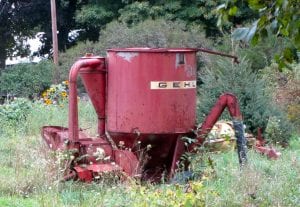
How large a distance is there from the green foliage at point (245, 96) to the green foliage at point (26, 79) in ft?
49.9

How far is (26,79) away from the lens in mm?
30000

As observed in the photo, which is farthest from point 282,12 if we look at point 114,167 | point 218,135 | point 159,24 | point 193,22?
point 193,22

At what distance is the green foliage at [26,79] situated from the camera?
28594 mm

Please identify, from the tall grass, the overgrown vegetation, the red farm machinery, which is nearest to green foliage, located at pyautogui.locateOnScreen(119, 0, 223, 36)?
the overgrown vegetation

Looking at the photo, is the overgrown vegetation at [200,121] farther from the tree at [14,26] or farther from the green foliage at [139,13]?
the tree at [14,26]

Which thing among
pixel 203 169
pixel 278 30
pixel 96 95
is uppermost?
pixel 278 30

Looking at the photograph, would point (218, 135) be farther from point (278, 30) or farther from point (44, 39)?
point (44, 39)

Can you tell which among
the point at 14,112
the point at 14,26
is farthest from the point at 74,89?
the point at 14,26

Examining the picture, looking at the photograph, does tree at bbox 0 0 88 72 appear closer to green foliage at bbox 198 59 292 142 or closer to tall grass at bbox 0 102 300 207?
green foliage at bbox 198 59 292 142

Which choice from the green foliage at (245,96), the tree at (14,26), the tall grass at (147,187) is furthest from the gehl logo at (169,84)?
the tree at (14,26)

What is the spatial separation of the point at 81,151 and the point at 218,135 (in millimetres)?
2704

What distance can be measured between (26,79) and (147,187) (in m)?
23.2

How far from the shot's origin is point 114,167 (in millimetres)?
8102

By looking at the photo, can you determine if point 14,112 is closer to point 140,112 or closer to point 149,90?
point 140,112
